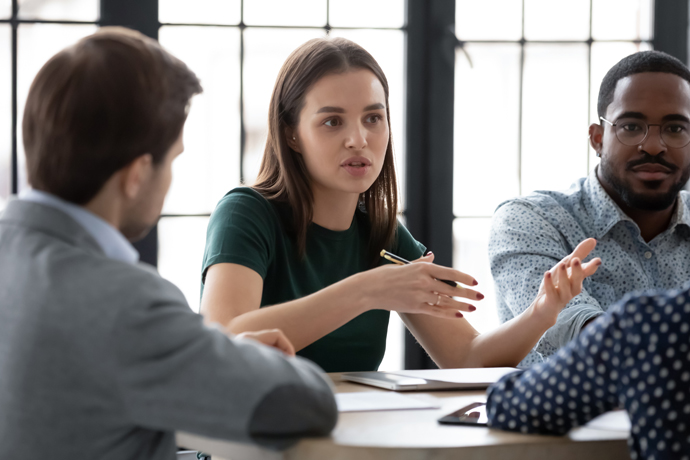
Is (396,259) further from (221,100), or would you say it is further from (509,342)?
(221,100)

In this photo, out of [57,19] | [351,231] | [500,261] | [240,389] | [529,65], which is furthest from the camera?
[529,65]

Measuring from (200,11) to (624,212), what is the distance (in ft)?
4.80

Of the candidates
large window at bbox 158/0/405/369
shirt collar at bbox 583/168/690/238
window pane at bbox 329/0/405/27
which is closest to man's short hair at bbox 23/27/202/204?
shirt collar at bbox 583/168/690/238

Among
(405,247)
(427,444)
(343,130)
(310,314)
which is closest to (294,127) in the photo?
(343,130)

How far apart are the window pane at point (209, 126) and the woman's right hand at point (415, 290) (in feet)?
3.99

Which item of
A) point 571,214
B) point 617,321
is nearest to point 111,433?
point 617,321

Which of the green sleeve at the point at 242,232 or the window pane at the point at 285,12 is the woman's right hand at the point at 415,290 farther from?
the window pane at the point at 285,12

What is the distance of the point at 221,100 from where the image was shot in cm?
237

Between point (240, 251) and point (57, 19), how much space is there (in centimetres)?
128

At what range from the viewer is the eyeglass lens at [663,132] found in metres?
1.82

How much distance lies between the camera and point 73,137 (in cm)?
74

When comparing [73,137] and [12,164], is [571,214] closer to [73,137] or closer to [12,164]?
[73,137]

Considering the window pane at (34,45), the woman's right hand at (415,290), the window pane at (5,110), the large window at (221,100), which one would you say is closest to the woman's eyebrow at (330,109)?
the woman's right hand at (415,290)

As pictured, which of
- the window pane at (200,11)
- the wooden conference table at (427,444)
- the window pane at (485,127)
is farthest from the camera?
the window pane at (485,127)
